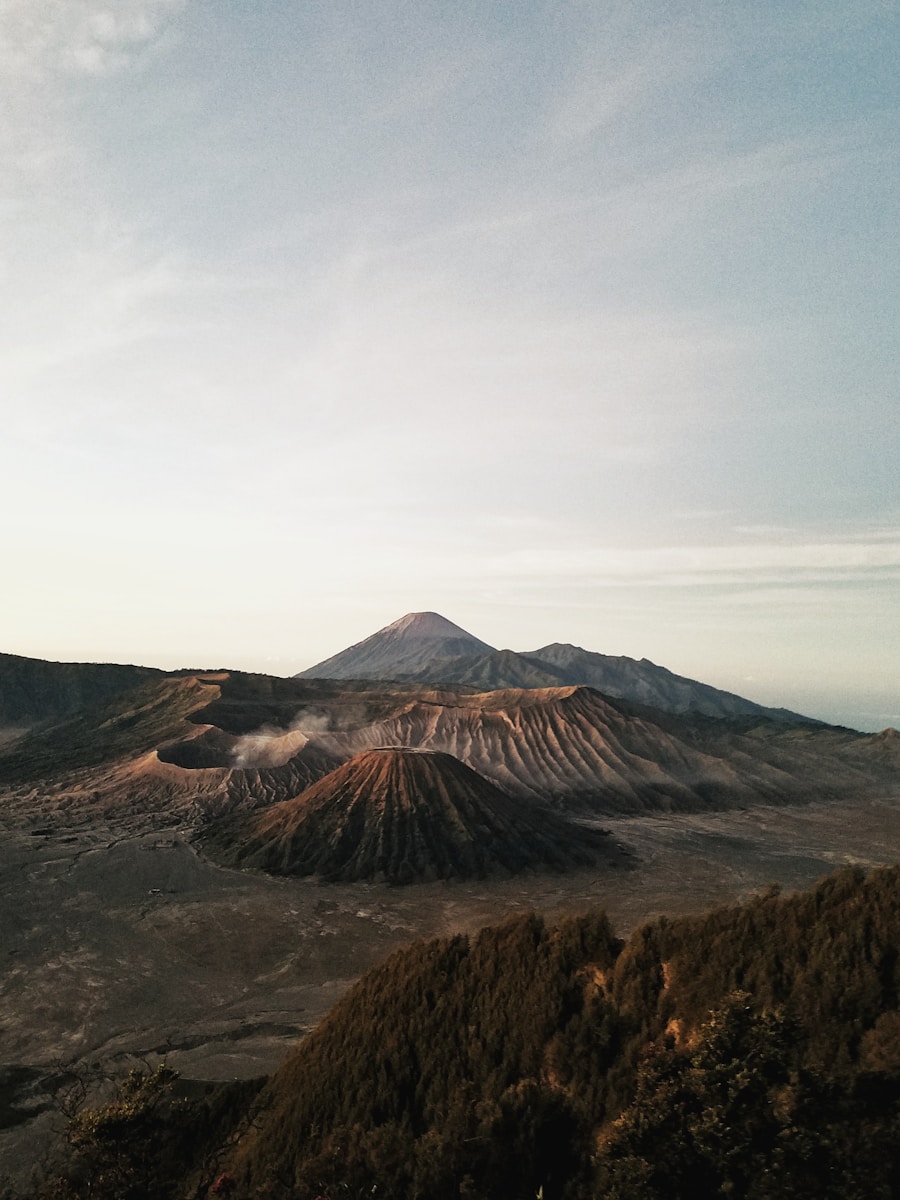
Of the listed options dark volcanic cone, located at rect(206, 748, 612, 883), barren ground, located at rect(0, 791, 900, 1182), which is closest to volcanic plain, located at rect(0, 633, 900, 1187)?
barren ground, located at rect(0, 791, 900, 1182)

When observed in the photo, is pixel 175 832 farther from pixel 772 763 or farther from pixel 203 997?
pixel 772 763

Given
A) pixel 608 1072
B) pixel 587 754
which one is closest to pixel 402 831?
pixel 608 1072

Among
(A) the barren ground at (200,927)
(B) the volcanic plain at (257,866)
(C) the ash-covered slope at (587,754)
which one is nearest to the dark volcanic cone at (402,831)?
(B) the volcanic plain at (257,866)

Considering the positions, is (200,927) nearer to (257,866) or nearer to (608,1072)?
(257,866)

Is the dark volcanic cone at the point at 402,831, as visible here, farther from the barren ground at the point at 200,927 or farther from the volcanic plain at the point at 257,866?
the barren ground at the point at 200,927

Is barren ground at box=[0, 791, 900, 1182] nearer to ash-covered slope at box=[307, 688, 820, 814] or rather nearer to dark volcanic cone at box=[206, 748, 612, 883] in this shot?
dark volcanic cone at box=[206, 748, 612, 883]

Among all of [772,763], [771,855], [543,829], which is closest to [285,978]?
[543,829]
